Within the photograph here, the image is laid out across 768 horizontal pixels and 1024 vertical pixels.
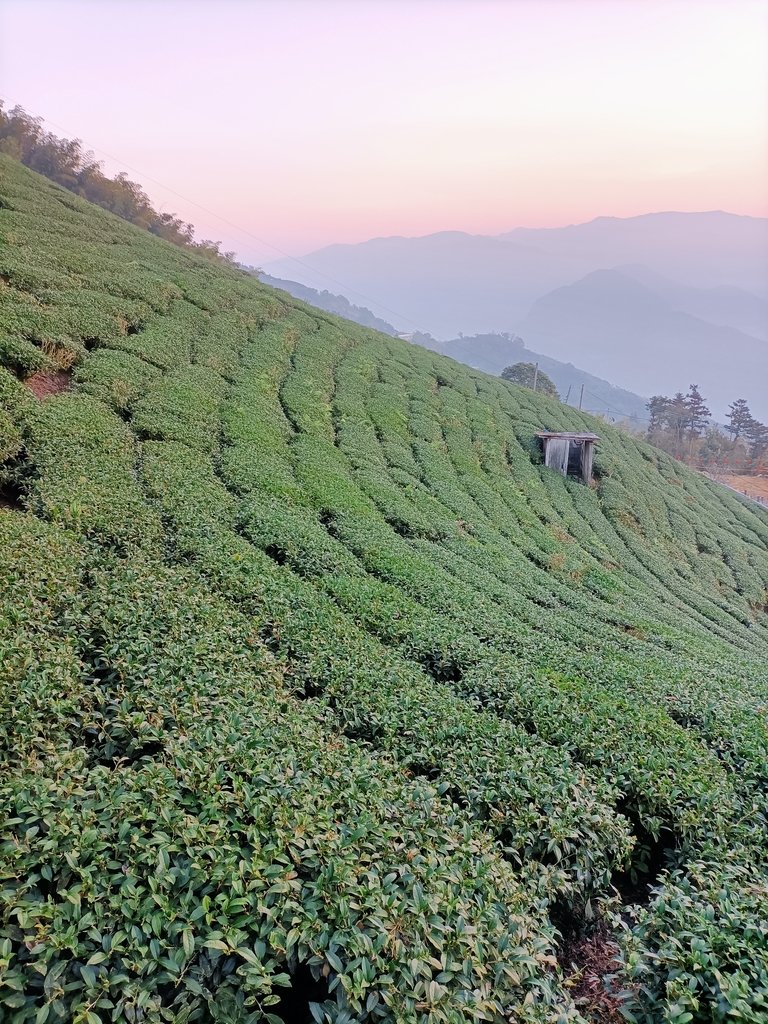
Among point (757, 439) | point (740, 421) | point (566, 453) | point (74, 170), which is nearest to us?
point (566, 453)

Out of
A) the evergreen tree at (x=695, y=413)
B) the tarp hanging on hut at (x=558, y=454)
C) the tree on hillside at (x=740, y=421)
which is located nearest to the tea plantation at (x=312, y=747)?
the tarp hanging on hut at (x=558, y=454)

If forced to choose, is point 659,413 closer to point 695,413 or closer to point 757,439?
point 695,413

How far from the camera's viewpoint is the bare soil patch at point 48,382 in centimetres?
1216

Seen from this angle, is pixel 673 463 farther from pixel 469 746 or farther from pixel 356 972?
pixel 356 972

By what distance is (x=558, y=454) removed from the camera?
27.1 m

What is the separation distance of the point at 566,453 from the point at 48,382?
71.0ft

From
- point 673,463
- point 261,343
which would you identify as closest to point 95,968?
point 261,343

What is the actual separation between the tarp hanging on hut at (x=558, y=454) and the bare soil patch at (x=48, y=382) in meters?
20.1

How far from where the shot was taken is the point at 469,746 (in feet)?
18.3

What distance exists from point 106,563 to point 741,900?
281 inches

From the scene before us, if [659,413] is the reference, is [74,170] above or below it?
below

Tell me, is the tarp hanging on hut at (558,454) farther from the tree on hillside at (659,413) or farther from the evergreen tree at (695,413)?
the tree on hillside at (659,413)

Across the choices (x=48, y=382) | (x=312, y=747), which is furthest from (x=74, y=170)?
(x=312, y=747)

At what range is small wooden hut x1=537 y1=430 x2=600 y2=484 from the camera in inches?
1056
